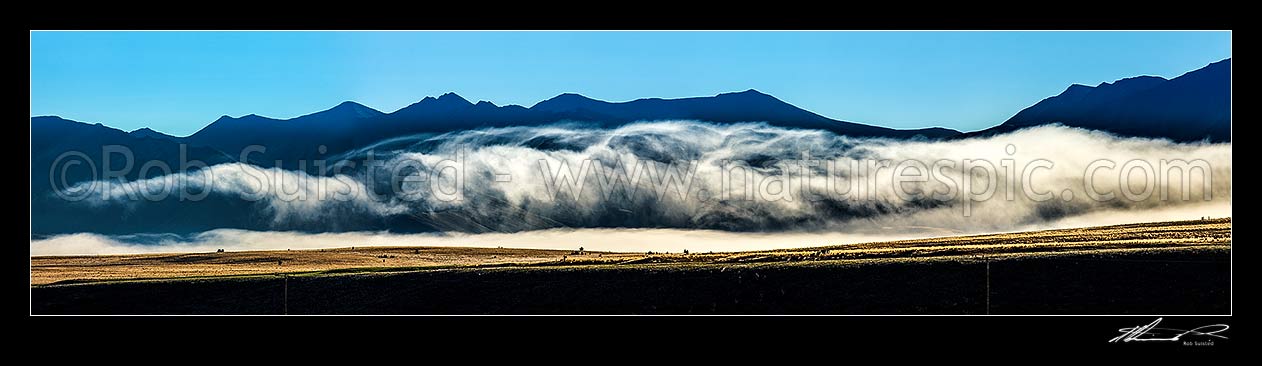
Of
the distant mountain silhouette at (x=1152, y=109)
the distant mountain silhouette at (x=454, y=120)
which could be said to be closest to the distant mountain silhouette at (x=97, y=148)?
the distant mountain silhouette at (x=454, y=120)

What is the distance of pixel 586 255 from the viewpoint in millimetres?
31641

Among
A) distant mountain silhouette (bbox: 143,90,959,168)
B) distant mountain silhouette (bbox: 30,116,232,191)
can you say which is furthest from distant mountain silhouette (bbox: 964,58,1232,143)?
distant mountain silhouette (bbox: 30,116,232,191)

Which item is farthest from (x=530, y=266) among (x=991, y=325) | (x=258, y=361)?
(x=991, y=325)

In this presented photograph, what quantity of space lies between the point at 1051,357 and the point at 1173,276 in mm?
8906

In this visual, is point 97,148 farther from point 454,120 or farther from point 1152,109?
point 1152,109

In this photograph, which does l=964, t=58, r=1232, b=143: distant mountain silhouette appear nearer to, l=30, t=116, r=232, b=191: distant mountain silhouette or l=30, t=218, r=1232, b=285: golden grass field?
→ l=30, t=218, r=1232, b=285: golden grass field

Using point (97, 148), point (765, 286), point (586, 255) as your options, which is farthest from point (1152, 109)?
point (97, 148)

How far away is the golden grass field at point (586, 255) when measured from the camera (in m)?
29.7

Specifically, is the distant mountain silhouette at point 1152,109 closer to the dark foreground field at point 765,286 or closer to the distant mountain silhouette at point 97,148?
the dark foreground field at point 765,286
